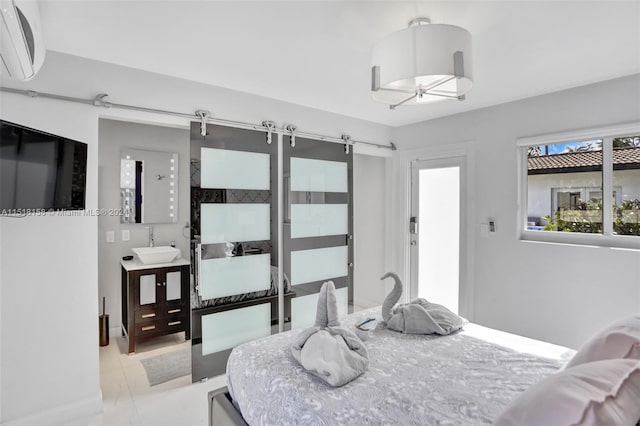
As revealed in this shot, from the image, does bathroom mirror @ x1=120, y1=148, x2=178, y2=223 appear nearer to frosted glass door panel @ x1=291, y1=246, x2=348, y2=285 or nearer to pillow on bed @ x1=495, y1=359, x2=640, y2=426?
frosted glass door panel @ x1=291, y1=246, x2=348, y2=285

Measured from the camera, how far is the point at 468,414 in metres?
1.35

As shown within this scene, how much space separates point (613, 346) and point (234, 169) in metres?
2.68

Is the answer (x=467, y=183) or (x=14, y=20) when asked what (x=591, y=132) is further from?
(x=14, y=20)

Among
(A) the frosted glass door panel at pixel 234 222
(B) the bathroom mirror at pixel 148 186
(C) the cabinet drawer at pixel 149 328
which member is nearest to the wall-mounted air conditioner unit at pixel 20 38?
(A) the frosted glass door panel at pixel 234 222

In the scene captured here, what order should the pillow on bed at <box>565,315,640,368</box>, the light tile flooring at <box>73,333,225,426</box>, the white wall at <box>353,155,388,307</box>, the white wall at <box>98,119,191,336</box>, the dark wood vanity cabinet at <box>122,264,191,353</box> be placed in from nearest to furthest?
1. the pillow on bed at <box>565,315,640,368</box>
2. the light tile flooring at <box>73,333,225,426</box>
3. the dark wood vanity cabinet at <box>122,264,191,353</box>
4. the white wall at <box>98,119,191,336</box>
5. the white wall at <box>353,155,388,307</box>

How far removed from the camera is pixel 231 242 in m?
3.02

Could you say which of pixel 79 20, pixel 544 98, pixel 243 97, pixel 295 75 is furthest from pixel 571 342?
pixel 79 20

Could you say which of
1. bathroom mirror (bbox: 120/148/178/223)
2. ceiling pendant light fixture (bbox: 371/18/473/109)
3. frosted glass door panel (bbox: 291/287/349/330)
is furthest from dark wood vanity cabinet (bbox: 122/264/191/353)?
ceiling pendant light fixture (bbox: 371/18/473/109)

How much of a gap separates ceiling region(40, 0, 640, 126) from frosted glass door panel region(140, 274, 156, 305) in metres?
1.96

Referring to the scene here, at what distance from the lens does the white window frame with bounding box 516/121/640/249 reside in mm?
2641

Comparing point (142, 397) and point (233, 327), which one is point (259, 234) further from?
point (142, 397)

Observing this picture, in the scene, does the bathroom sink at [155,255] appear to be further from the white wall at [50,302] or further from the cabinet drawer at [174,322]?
the white wall at [50,302]

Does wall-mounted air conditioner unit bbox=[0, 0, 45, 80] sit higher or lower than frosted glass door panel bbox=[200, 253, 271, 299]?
higher

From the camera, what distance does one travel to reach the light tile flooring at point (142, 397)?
2355 millimetres
